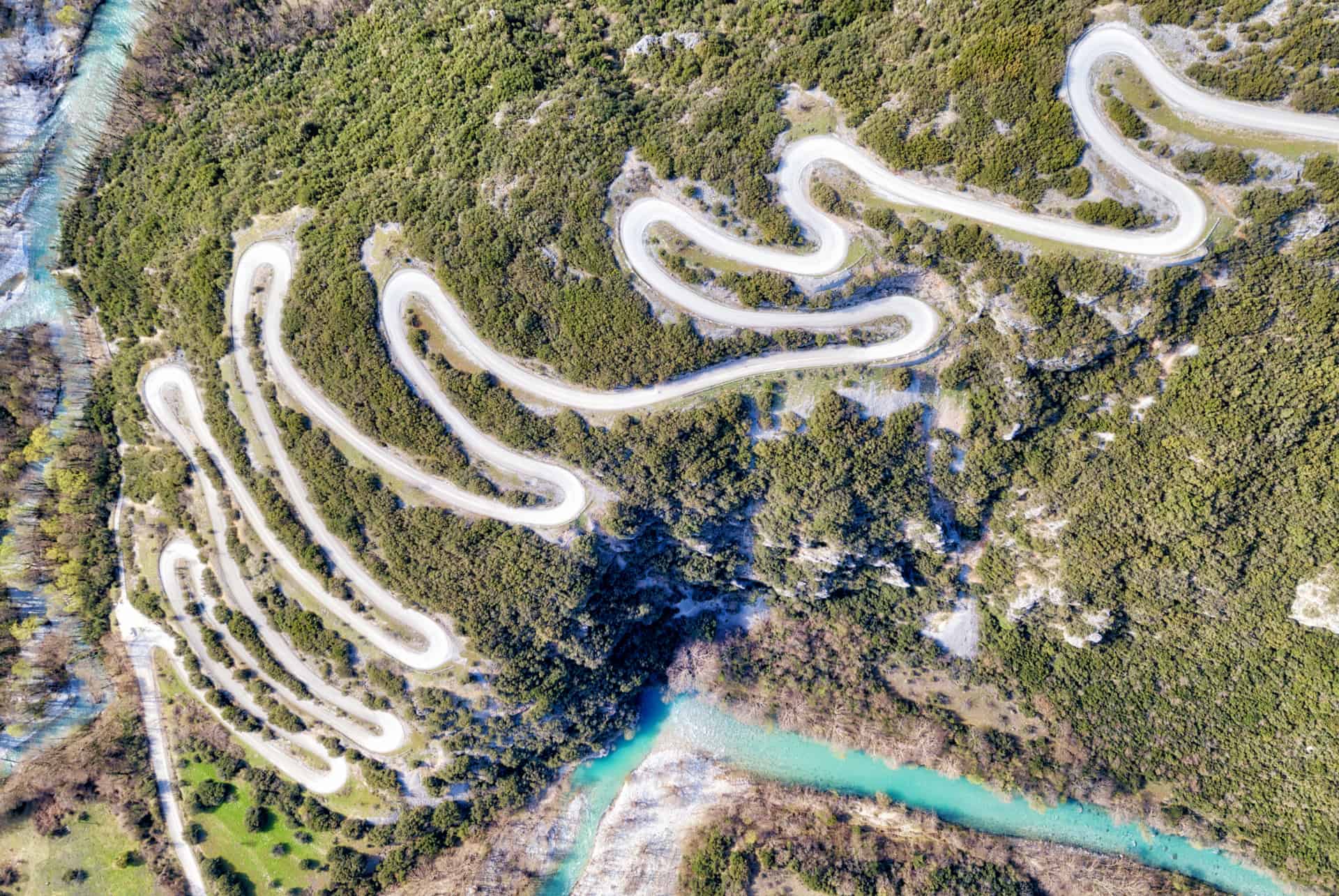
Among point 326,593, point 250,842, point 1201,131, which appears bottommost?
point 250,842

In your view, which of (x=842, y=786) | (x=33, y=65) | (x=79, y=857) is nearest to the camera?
(x=79, y=857)

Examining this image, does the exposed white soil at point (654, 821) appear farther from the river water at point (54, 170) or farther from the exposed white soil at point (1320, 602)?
the river water at point (54, 170)

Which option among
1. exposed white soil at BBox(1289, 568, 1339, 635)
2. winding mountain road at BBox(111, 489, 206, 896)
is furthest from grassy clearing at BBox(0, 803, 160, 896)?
exposed white soil at BBox(1289, 568, 1339, 635)

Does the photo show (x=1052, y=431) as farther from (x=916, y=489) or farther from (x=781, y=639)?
(x=781, y=639)

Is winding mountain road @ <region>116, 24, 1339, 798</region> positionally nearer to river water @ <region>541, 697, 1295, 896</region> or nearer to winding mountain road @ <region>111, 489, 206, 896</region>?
winding mountain road @ <region>111, 489, 206, 896</region>

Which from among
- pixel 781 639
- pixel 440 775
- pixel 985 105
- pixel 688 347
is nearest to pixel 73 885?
pixel 440 775

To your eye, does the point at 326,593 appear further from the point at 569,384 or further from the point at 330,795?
the point at 569,384

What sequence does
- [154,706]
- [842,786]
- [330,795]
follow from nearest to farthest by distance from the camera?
[330,795] < [154,706] < [842,786]

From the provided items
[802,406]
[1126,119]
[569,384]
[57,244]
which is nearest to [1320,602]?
[1126,119]

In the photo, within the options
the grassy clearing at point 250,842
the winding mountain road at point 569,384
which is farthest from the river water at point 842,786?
the grassy clearing at point 250,842
